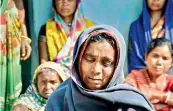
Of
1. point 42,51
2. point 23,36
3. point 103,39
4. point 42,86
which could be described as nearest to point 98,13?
point 42,51

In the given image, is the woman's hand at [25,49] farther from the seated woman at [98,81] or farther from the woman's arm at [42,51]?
the seated woman at [98,81]

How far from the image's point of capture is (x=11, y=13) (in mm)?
5609

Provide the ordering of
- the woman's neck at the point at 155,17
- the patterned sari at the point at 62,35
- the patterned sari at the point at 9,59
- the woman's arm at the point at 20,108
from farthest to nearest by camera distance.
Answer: the woman's neck at the point at 155,17 < the patterned sari at the point at 62,35 < the patterned sari at the point at 9,59 < the woman's arm at the point at 20,108

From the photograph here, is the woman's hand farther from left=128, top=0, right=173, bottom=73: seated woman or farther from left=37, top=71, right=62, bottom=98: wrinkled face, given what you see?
left=128, top=0, right=173, bottom=73: seated woman

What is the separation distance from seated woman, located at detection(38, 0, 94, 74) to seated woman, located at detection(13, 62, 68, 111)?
26.5 inches

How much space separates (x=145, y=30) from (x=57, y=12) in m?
0.85

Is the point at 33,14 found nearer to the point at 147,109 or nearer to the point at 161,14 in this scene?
the point at 161,14

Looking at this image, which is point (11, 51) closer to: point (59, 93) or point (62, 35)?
point (62, 35)

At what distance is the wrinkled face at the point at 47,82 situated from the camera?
16.2 ft

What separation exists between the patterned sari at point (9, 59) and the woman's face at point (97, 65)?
2.95 meters

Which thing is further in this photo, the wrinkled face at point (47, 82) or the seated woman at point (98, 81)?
the wrinkled face at point (47, 82)

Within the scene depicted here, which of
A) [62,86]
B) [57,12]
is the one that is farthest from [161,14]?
[62,86]

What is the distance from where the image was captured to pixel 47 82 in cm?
493

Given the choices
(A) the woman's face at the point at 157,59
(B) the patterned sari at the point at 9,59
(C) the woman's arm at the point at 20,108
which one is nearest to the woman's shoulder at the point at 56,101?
(A) the woman's face at the point at 157,59
